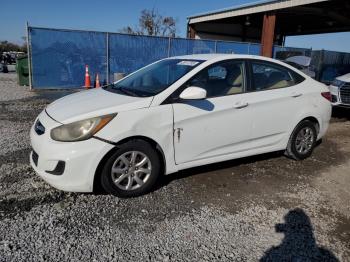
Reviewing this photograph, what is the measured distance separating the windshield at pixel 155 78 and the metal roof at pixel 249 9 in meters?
11.1

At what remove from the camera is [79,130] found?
3277 mm

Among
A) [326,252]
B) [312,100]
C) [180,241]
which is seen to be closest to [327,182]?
[312,100]

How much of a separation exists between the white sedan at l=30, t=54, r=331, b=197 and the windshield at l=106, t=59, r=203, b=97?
17 millimetres

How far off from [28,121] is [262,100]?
512cm

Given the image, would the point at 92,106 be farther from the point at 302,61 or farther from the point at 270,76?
the point at 302,61

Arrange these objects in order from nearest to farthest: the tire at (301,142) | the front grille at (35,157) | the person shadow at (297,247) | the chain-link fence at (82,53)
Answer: the person shadow at (297,247) < the front grille at (35,157) < the tire at (301,142) < the chain-link fence at (82,53)

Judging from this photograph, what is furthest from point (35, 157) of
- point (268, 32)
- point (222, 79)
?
point (268, 32)

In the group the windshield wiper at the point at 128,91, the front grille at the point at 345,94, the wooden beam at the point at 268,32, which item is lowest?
the front grille at the point at 345,94

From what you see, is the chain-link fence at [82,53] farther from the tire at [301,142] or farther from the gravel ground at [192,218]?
the tire at [301,142]

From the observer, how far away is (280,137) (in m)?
4.75

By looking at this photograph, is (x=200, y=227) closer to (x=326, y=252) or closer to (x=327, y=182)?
(x=326, y=252)

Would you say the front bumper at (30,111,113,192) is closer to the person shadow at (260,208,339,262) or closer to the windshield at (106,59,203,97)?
the windshield at (106,59,203,97)

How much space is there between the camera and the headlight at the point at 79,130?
3.26 meters

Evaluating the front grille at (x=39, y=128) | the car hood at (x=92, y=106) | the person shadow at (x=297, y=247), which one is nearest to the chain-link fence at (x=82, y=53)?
the car hood at (x=92, y=106)
